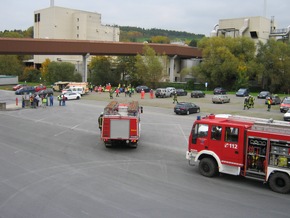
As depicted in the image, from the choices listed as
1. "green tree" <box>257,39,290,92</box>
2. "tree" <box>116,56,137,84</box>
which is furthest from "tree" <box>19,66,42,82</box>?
"green tree" <box>257,39,290,92</box>

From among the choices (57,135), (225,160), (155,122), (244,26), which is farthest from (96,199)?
(244,26)

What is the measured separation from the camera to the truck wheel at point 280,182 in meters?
13.1

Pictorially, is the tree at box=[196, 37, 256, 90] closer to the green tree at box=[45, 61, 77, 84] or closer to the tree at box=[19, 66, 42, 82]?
the green tree at box=[45, 61, 77, 84]

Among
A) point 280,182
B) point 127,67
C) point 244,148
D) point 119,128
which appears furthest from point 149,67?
point 280,182

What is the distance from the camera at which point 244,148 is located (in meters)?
13.9

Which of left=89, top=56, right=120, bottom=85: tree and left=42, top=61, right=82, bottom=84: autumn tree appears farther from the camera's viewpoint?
left=89, top=56, right=120, bottom=85: tree

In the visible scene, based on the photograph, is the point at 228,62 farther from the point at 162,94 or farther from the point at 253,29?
the point at 162,94

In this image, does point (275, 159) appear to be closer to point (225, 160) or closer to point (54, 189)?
point (225, 160)

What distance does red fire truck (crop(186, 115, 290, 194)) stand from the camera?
1315 cm

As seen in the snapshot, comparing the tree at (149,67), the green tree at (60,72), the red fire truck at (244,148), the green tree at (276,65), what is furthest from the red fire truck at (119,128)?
the green tree at (60,72)

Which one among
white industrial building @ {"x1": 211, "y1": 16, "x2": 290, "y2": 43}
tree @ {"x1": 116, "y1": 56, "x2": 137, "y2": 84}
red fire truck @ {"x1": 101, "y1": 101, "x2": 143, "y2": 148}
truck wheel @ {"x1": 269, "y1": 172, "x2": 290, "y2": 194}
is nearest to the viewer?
truck wheel @ {"x1": 269, "y1": 172, "x2": 290, "y2": 194}

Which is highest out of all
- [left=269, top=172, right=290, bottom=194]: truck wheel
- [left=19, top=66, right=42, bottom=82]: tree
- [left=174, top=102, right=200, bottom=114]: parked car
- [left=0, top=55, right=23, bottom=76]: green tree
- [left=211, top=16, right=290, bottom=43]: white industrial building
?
[left=211, top=16, right=290, bottom=43]: white industrial building

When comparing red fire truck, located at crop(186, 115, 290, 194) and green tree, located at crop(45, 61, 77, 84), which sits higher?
green tree, located at crop(45, 61, 77, 84)

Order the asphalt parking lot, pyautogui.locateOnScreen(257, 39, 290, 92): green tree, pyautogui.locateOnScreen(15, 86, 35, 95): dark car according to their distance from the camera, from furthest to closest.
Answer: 1. pyautogui.locateOnScreen(257, 39, 290, 92): green tree
2. pyautogui.locateOnScreen(15, 86, 35, 95): dark car
3. the asphalt parking lot
